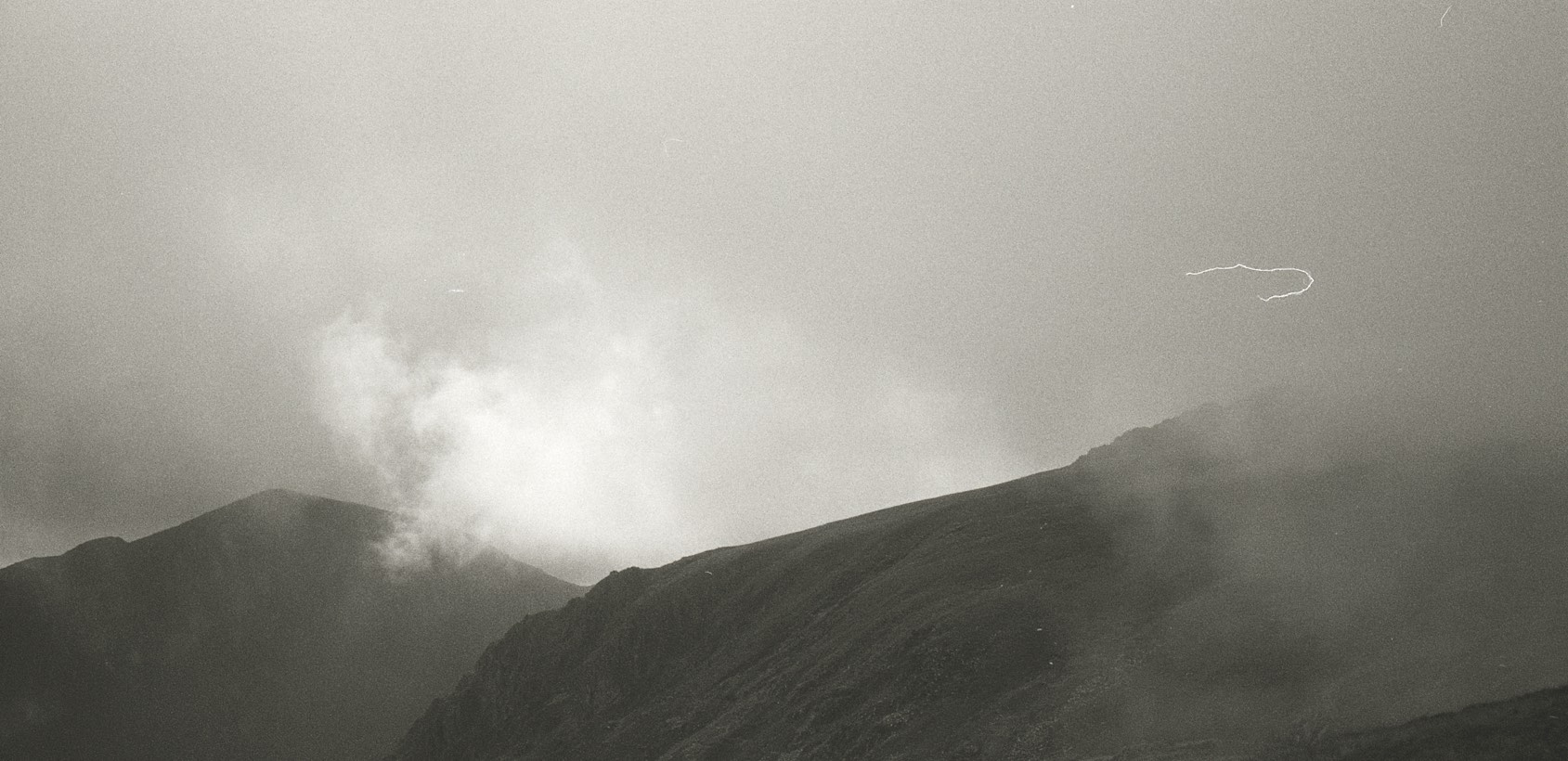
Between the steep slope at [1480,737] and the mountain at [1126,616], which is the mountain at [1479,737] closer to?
the steep slope at [1480,737]

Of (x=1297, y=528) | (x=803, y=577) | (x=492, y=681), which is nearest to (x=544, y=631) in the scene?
(x=492, y=681)

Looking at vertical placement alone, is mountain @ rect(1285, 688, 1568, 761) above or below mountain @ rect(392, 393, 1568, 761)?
below

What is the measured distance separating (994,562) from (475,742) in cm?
6914

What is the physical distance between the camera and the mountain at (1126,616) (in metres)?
57.0

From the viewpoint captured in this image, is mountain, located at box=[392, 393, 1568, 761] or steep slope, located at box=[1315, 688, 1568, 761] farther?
mountain, located at box=[392, 393, 1568, 761]

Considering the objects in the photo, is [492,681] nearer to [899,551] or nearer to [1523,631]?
[899,551]

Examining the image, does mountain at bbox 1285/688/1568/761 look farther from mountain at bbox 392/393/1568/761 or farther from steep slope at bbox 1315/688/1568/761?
mountain at bbox 392/393/1568/761

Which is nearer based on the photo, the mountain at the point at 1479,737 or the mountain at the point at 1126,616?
the mountain at the point at 1479,737

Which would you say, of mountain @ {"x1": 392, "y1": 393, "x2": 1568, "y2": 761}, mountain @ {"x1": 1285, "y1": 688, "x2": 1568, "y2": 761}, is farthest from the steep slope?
mountain @ {"x1": 392, "y1": 393, "x2": 1568, "y2": 761}

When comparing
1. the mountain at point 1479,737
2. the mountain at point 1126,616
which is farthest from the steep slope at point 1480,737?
the mountain at point 1126,616

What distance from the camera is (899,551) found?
347 feet

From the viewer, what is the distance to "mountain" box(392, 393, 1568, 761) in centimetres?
5697

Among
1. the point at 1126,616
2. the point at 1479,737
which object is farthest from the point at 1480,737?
the point at 1126,616

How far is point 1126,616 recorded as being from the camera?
238 feet
